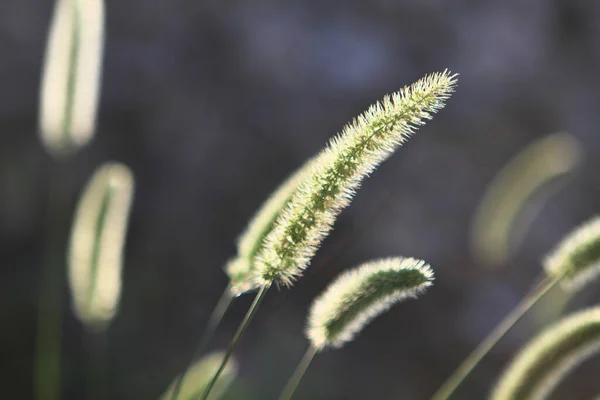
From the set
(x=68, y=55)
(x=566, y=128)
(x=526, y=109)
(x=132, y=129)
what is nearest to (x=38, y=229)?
(x=132, y=129)

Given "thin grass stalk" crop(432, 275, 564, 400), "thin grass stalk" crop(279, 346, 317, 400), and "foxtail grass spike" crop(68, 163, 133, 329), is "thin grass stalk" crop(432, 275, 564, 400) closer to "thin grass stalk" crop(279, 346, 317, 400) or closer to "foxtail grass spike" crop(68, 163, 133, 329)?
"thin grass stalk" crop(279, 346, 317, 400)

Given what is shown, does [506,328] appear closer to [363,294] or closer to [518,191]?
[363,294]

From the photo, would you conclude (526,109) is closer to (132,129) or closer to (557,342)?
(132,129)

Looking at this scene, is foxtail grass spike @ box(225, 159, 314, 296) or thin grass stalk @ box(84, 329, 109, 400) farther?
thin grass stalk @ box(84, 329, 109, 400)

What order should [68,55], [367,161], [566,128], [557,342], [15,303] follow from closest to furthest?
[367,161], [557,342], [68,55], [15,303], [566,128]

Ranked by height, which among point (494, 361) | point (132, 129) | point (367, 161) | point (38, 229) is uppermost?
point (132, 129)

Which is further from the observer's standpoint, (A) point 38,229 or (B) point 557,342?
(A) point 38,229

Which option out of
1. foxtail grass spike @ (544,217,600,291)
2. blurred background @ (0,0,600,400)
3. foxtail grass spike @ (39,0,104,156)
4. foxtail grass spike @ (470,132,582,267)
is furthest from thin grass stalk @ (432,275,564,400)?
blurred background @ (0,0,600,400)
